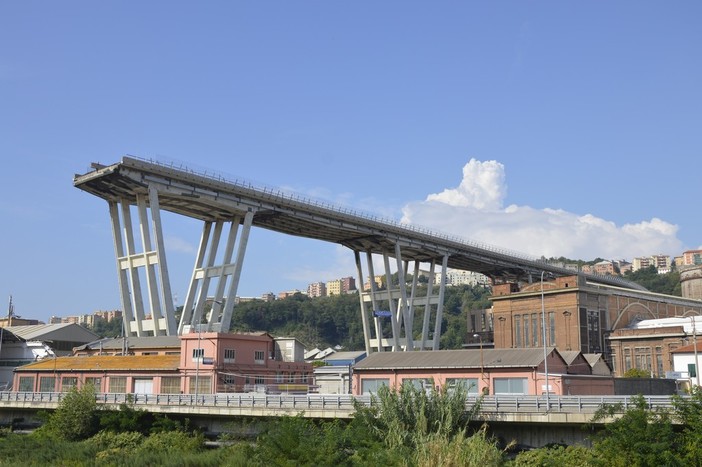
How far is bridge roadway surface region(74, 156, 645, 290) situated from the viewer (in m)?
77.4

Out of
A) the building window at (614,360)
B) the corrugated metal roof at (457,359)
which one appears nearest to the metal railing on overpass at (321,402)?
the corrugated metal roof at (457,359)

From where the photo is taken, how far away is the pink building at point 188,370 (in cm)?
6206

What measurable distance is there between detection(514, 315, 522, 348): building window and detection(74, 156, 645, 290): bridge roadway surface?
19.3m

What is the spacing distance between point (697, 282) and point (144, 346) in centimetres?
12362

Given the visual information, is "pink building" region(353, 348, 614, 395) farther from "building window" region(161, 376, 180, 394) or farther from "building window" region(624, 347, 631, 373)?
"building window" region(624, 347, 631, 373)

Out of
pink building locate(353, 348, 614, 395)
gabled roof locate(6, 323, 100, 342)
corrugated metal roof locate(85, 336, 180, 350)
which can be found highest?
gabled roof locate(6, 323, 100, 342)

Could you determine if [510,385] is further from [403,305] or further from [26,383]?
[403,305]

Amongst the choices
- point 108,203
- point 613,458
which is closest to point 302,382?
point 108,203

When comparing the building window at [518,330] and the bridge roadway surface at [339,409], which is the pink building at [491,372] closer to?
the bridge roadway surface at [339,409]

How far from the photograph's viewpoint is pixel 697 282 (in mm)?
152000

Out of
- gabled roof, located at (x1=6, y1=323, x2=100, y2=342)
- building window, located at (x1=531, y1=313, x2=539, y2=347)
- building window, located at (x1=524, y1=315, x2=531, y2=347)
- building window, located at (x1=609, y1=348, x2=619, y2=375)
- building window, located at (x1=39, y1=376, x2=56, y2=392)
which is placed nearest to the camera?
building window, located at (x1=39, y1=376, x2=56, y2=392)

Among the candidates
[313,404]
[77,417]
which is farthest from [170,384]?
[313,404]

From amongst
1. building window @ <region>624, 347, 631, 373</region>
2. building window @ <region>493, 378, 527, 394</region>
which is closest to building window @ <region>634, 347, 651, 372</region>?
building window @ <region>624, 347, 631, 373</region>

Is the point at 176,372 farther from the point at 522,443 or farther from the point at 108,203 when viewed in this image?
the point at 522,443
